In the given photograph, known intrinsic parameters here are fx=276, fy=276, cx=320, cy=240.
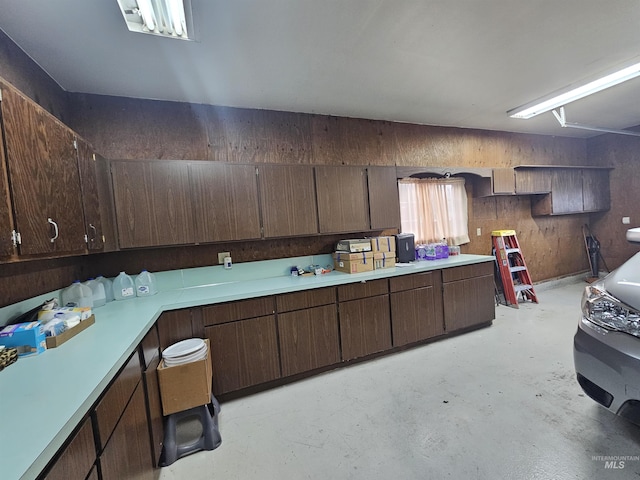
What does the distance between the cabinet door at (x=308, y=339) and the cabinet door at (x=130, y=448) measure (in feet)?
3.76

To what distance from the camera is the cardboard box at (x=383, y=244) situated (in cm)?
306

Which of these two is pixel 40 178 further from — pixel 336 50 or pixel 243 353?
pixel 336 50

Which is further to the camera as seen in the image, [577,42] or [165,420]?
[577,42]

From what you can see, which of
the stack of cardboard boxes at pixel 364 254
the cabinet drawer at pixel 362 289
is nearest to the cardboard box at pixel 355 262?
the stack of cardboard boxes at pixel 364 254

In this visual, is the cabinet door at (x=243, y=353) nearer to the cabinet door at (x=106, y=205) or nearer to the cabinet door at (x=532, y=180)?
the cabinet door at (x=106, y=205)

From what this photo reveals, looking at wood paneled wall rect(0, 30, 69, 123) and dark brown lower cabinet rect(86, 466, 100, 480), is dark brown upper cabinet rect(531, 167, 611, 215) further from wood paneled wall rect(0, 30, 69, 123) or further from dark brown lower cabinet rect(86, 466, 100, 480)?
wood paneled wall rect(0, 30, 69, 123)

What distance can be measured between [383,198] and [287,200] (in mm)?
1148

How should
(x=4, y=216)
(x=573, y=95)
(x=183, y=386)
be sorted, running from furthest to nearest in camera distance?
1. (x=573, y=95)
2. (x=183, y=386)
3. (x=4, y=216)

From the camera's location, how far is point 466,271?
3303 millimetres

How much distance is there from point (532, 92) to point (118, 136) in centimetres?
422

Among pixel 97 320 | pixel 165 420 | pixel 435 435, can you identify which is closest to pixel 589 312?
pixel 435 435

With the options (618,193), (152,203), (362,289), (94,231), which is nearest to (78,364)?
(94,231)

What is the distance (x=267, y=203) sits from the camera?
8.89 feet

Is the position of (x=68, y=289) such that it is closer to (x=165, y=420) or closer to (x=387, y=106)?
(x=165, y=420)
